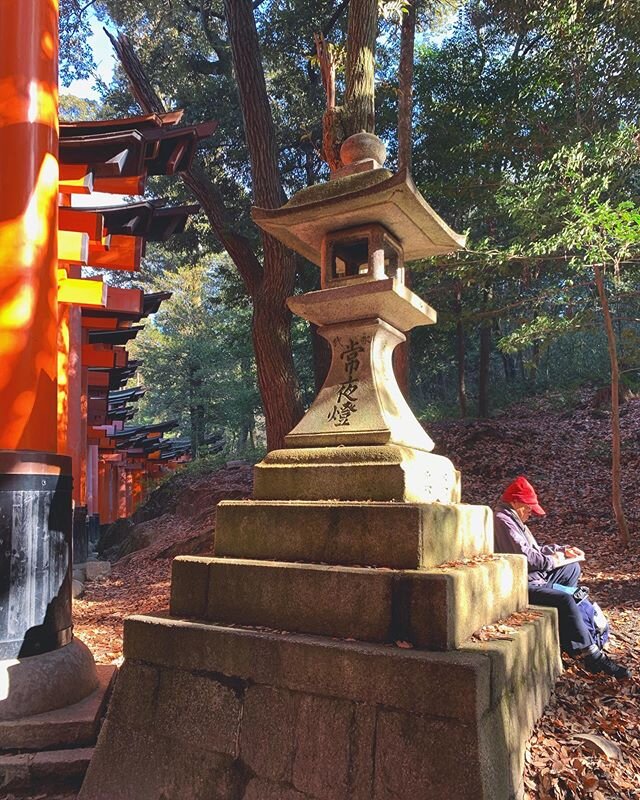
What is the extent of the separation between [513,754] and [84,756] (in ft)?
7.44

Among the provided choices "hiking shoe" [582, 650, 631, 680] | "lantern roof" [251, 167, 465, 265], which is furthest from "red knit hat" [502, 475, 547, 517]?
"lantern roof" [251, 167, 465, 265]

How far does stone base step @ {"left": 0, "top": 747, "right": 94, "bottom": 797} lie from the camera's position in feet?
10.4

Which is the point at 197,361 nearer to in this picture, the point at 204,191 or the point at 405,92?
the point at 204,191

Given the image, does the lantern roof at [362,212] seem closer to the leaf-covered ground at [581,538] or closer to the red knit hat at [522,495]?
the red knit hat at [522,495]

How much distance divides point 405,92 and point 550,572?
313 inches

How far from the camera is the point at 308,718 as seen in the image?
9.28ft

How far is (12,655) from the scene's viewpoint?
3.51 metres

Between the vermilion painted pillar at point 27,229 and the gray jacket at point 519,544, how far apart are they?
10.5ft

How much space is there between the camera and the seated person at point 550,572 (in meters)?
4.25

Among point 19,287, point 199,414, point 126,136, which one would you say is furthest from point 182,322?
point 19,287

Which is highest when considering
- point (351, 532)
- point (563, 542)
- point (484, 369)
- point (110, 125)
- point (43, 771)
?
point (110, 125)

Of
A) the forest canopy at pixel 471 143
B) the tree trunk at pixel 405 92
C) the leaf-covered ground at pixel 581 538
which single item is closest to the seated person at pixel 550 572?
the leaf-covered ground at pixel 581 538

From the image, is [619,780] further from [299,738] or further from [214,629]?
[214,629]

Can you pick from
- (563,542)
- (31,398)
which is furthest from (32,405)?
(563,542)
